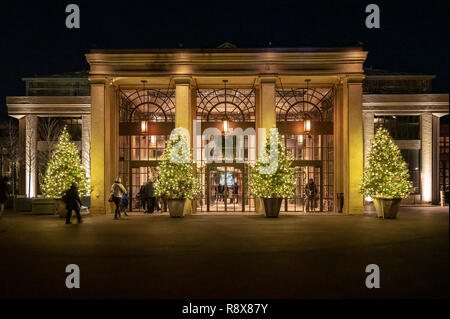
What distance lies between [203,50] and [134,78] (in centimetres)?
403

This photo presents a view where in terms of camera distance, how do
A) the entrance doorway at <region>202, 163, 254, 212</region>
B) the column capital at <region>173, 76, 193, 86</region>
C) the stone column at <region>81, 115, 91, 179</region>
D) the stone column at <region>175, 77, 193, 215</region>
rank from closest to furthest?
1. the stone column at <region>175, 77, 193, 215</region>
2. the column capital at <region>173, 76, 193, 86</region>
3. the entrance doorway at <region>202, 163, 254, 212</region>
4. the stone column at <region>81, 115, 91, 179</region>

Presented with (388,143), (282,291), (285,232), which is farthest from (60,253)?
(388,143)

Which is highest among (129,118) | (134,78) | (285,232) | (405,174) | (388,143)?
(134,78)

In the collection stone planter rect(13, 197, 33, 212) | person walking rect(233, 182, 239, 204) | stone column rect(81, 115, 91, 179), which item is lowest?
stone planter rect(13, 197, 33, 212)

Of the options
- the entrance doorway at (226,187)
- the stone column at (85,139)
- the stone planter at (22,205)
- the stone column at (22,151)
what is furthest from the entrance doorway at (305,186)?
the stone column at (22,151)

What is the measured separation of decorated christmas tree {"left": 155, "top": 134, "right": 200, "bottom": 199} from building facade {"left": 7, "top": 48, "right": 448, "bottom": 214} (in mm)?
1954

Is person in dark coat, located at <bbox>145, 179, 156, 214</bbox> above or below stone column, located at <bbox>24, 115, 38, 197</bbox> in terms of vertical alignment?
below

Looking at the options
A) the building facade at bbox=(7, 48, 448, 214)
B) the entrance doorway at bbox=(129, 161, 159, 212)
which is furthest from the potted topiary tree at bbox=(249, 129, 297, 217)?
the entrance doorway at bbox=(129, 161, 159, 212)

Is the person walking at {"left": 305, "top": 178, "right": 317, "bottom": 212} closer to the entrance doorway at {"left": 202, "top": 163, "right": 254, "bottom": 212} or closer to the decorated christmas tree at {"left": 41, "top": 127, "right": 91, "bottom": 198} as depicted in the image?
the entrance doorway at {"left": 202, "top": 163, "right": 254, "bottom": 212}

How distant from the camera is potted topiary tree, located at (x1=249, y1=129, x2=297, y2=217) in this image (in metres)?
18.9

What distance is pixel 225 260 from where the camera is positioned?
352 inches

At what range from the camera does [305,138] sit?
76.0 feet

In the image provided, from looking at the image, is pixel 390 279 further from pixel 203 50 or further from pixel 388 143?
pixel 203 50

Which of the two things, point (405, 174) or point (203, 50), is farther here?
point (203, 50)
